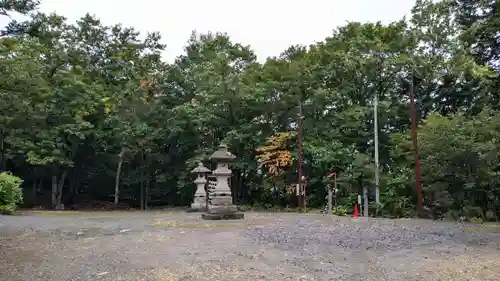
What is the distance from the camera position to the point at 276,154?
16.8m

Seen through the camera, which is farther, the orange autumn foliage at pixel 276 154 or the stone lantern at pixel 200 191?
the orange autumn foliage at pixel 276 154

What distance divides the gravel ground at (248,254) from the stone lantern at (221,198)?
81.6 inches

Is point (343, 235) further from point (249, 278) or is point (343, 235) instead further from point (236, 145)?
point (236, 145)

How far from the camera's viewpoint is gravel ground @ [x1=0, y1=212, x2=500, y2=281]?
4.79 meters

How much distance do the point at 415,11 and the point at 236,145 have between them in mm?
10219

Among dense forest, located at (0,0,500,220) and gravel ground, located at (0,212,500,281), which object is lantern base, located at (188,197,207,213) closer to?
dense forest, located at (0,0,500,220)

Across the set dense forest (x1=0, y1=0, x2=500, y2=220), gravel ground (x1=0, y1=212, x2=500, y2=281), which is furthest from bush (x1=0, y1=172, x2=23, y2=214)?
gravel ground (x1=0, y1=212, x2=500, y2=281)

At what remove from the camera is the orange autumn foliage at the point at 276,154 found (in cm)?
1653

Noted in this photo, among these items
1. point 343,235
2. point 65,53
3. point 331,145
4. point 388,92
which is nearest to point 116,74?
point 65,53

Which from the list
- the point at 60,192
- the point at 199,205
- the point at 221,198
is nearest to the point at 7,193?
the point at 60,192

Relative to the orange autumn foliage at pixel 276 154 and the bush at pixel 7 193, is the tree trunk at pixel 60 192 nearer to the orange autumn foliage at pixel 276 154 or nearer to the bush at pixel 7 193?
the bush at pixel 7 193

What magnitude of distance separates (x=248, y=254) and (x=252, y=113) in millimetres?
12676

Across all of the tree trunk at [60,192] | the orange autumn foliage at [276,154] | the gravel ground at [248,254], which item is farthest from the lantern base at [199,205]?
the tree trunk at [60,192]

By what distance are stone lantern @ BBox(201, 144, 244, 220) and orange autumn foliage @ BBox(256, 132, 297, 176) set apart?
200 inches
